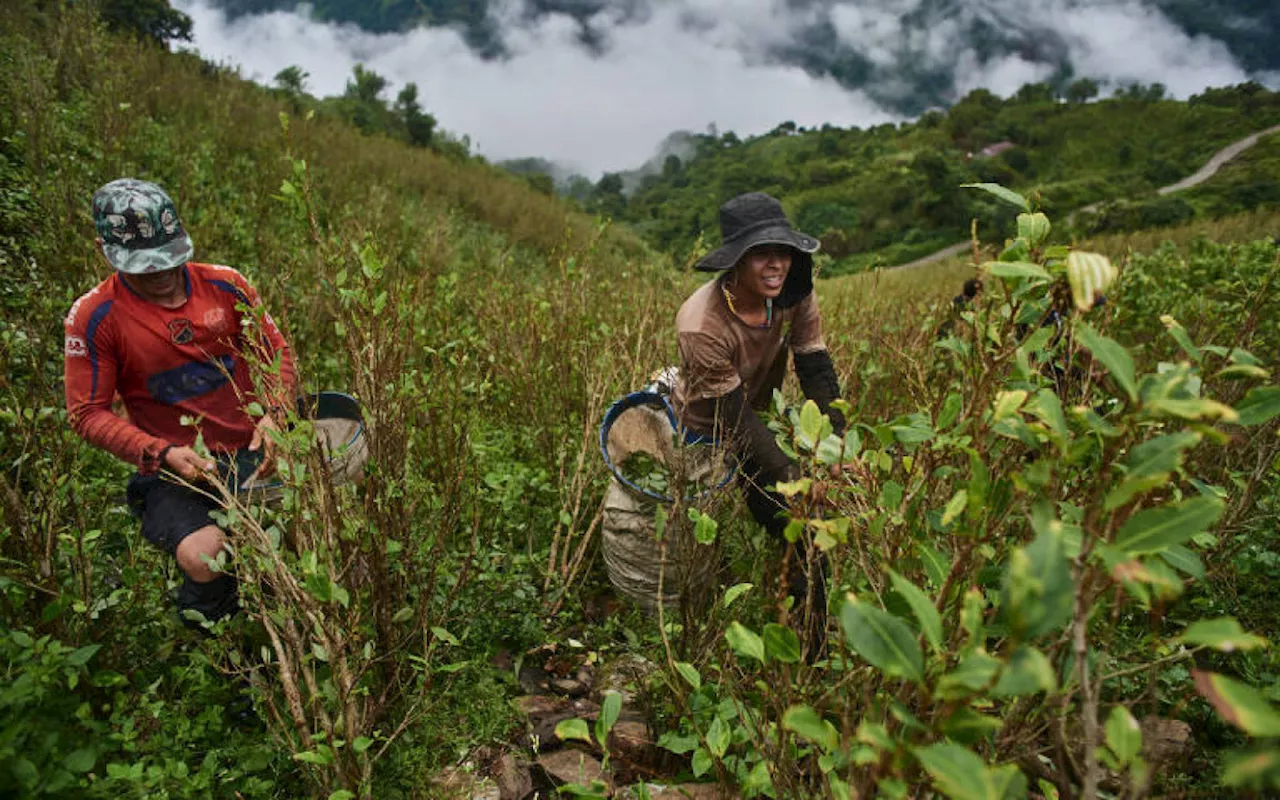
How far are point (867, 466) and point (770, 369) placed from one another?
1.40 meters

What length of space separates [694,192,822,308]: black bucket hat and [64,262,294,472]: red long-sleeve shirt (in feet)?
4.93

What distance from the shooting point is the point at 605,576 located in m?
2.78

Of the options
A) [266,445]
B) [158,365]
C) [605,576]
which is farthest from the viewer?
[605,576]

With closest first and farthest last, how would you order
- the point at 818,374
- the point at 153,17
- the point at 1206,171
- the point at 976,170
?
the point at 818,374 < the point at 153,17 < the point at 1206,171 < the point at 976,170

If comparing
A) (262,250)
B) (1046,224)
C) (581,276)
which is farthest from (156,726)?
(262,250)

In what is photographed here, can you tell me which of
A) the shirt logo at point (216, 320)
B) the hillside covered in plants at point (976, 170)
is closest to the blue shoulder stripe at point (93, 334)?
the shirt logo at point (216, 320)

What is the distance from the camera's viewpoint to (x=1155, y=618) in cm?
77

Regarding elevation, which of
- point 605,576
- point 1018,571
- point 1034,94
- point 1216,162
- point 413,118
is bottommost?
point 605,576

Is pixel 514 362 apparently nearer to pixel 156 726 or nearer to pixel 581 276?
pixel 581 276

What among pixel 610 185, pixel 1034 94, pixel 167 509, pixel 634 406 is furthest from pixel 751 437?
pixel 1034 94

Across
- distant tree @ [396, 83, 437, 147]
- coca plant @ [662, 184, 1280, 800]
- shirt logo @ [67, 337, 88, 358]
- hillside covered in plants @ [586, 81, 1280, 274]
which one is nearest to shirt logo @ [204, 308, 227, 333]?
shirt logo @ [67, 337, 88, 358]

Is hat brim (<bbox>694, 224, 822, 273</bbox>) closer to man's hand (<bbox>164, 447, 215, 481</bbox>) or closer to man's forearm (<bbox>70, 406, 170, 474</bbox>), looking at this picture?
man's hand (<bbox>164, 447, 215, 481</bbox>)

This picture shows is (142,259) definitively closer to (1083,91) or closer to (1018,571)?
(1018,571)

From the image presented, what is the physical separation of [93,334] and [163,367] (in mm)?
208
